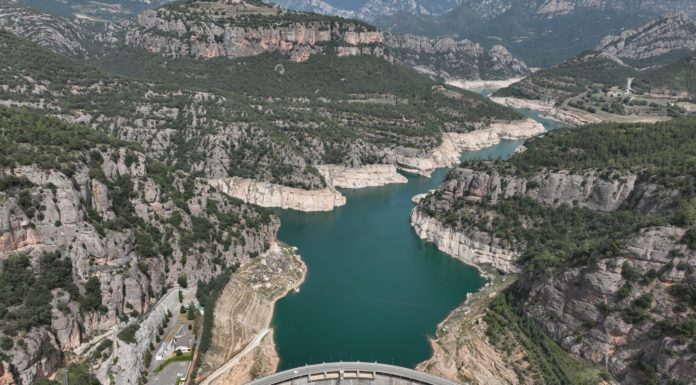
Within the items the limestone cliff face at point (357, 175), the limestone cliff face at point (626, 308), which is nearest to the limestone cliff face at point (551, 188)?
the limestone cliff face at point (626, 308)

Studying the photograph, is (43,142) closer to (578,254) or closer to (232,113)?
(578,254)

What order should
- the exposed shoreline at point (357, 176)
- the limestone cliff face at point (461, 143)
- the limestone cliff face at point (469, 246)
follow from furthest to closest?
the limestone cliff face at point (461, 143), the exposed shoreline at point (357, 176), the limestone cliff face at point (469, 246)

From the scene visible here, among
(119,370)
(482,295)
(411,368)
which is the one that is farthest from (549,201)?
(119,370)

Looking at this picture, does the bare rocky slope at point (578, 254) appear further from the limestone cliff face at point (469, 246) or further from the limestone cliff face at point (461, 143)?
the limestone cliff face at point (461, 143)

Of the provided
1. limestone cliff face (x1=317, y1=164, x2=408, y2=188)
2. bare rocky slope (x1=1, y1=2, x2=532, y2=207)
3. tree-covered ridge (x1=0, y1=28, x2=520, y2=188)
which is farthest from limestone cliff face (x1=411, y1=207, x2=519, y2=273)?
limestone cliff face (x1=317, y1=164, x2=408, y2=188)

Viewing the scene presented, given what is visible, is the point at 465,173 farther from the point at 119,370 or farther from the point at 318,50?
the point at 318,50

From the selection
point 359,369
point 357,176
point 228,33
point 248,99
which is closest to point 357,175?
point 357,176
